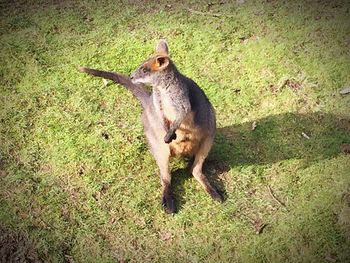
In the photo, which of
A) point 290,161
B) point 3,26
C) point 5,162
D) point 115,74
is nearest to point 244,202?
point 290,161

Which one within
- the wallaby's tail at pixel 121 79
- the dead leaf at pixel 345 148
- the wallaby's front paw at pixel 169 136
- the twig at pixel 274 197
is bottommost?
the dead leaf at pixel 345 148

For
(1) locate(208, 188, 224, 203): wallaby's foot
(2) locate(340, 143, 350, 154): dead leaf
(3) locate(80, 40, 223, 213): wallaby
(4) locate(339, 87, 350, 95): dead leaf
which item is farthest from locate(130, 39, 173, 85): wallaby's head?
(4) locate(339, 87, 350, 95): dead leaf

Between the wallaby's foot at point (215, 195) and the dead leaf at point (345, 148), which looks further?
the dead leaf at point (345, 148)

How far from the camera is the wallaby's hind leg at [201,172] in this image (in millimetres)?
3754

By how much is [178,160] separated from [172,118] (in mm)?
715

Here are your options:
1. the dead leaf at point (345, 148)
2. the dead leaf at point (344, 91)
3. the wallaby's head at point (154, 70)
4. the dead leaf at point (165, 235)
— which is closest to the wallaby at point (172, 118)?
the wallaby's head at point (154, 70)

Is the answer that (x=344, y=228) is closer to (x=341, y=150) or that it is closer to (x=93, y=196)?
(x=341, y=150)

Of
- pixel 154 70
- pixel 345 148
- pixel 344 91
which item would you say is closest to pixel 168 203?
pixel 154 70

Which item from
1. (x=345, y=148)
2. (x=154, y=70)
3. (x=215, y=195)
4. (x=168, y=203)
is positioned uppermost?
(x=154, y=70)

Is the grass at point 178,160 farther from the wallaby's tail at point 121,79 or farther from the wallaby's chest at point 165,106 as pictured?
the wallaby's chest at point 165,106

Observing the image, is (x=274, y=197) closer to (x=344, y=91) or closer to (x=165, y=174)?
(x=165, y=174)

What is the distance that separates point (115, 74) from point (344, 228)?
259 cm

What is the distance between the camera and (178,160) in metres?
4.16

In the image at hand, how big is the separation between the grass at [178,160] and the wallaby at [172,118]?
10.1 inches
